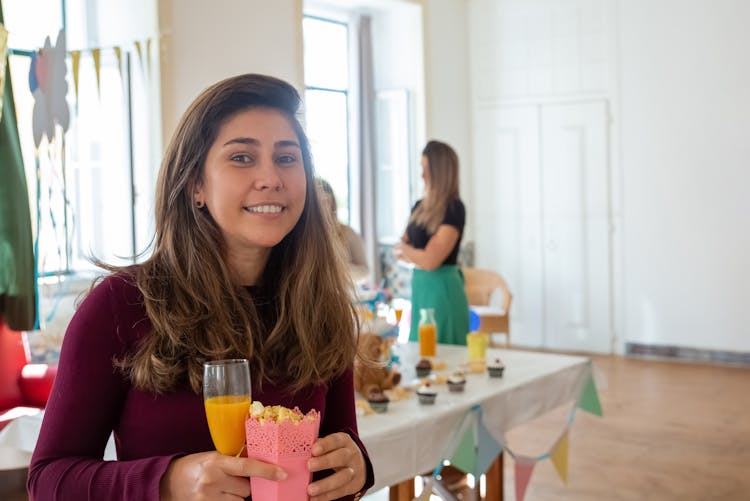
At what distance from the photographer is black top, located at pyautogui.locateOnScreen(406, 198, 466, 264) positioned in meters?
4.60

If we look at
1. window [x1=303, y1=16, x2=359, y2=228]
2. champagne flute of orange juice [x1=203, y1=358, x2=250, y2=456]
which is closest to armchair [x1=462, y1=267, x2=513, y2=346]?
window [x1=303, y1=16, x2=359, y2=228]

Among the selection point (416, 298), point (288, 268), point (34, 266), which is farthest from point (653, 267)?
point (288, 268)

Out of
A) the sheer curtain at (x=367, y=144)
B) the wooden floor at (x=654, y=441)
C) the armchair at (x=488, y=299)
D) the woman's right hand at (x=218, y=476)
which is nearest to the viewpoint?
the woman's right hand at (x=218, y=476)

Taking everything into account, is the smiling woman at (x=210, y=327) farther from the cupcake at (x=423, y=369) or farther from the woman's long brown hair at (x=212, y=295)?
the cupcake at (x=423, y=369)

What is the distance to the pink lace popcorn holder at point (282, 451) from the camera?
125 centimetres

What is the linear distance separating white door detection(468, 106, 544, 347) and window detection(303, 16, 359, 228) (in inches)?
53.8

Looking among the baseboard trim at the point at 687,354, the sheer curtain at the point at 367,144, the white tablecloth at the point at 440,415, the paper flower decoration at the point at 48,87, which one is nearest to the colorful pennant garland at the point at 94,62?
the paper flower decoration at the point at 48,87

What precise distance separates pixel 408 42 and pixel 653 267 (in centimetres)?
305

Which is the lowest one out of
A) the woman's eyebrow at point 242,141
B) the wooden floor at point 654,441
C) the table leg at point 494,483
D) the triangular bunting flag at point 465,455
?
the wooden floor at point 654,441

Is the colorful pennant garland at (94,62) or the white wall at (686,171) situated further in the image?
the white wall at (686,171)

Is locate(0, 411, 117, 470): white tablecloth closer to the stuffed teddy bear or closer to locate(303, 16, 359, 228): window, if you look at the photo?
the stuffed teddy bear

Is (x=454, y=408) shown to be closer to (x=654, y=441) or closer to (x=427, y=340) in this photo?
(x=427, y=340)

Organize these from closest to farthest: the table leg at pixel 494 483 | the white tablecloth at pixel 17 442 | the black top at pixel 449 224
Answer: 1. the white tablecloth at pixel 17 442
2. the table leg at pixel 494 483
3. the black top at pixel 449 224

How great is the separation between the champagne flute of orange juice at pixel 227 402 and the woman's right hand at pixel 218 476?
3 cm
